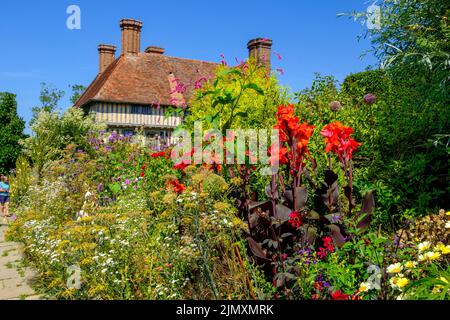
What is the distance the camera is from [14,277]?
19.7 feet

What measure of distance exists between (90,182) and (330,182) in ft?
18.6

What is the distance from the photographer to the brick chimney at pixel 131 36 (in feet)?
103

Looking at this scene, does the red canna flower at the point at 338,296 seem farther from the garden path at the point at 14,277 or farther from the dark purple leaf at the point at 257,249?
the garden path at the point at 14,277

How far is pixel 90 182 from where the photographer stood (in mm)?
8484

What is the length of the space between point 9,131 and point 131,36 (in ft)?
34.3

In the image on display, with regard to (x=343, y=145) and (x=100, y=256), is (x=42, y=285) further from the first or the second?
(x=343, y=145)

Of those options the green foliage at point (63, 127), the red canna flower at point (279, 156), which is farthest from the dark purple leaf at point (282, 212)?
the green foliage at point (63, 127)

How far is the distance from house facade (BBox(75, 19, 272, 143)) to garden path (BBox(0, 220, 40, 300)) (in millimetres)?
19576

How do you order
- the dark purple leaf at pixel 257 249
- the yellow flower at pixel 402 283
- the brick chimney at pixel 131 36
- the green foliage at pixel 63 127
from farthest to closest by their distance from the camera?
the brick chimney at pixel 131 36 → the green foliage at pixel 63 127 → the dark purple leaf at pixel 257 249 → the yellow flower at pixel 402 283

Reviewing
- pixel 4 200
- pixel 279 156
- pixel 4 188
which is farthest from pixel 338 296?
pixel 4 200

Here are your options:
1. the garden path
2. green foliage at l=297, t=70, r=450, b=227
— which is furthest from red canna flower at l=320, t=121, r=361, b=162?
the garden path

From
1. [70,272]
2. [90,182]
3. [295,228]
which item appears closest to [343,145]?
[295,228]

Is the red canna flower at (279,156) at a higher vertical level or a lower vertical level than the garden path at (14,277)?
higher

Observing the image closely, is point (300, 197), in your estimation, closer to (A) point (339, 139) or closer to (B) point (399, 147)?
(A) point (339, 139)
